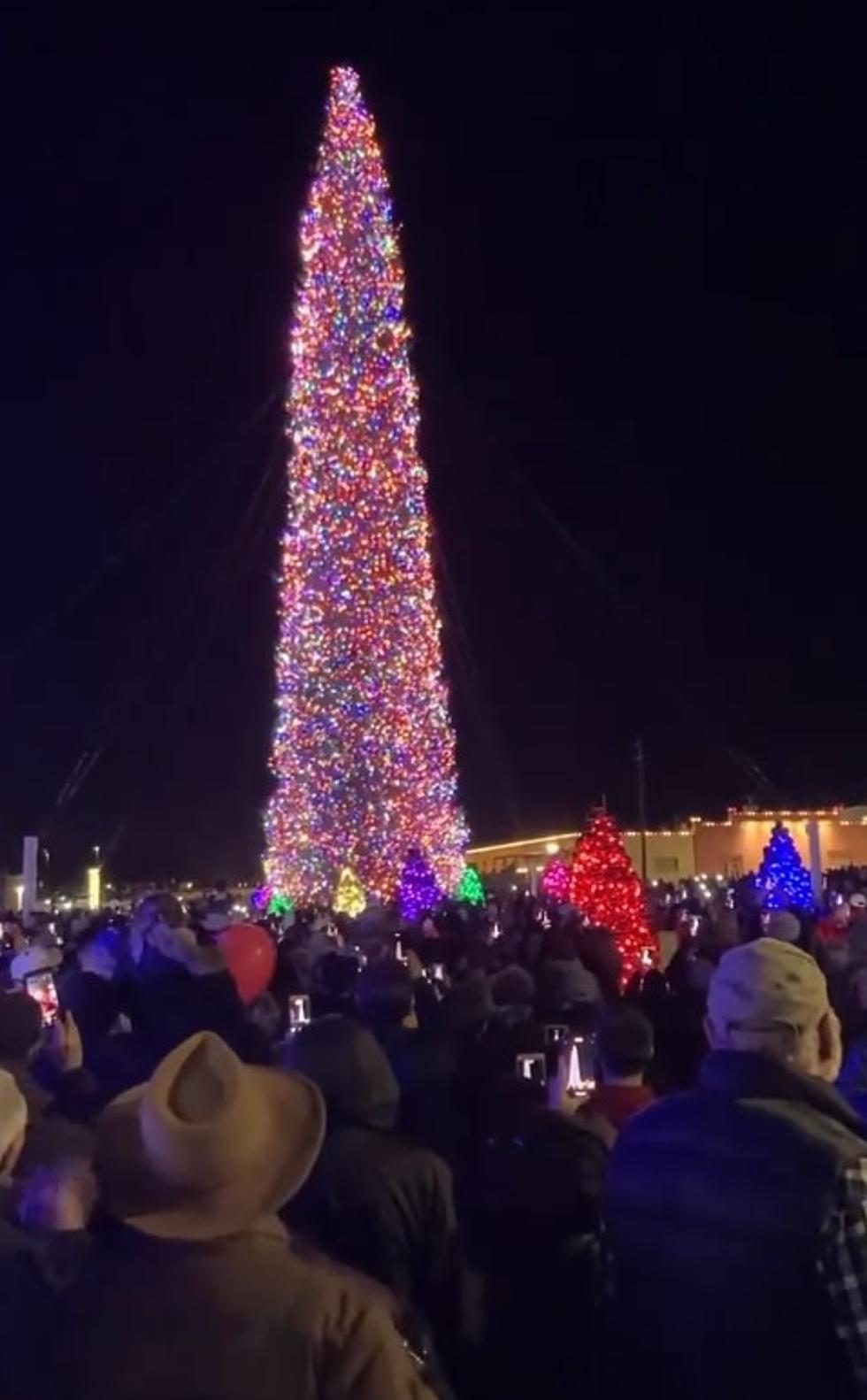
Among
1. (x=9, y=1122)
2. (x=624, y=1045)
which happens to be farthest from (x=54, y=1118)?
(x=624, y=1045)

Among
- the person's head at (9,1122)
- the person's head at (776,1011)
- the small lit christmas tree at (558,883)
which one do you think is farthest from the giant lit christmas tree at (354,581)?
the person's head at (776,1011)

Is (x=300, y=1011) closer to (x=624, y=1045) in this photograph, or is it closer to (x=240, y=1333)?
→ (x=624, y=1045)

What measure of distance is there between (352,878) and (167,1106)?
83.4ft

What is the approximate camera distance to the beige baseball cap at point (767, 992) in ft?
10.5

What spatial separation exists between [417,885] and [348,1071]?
2268 cm

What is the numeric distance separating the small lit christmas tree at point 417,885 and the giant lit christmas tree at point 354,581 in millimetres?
422

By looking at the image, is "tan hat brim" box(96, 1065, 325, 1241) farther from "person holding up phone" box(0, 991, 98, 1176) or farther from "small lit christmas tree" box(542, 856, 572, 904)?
"small lit christmas tree" box(542, 856, 572, 904)

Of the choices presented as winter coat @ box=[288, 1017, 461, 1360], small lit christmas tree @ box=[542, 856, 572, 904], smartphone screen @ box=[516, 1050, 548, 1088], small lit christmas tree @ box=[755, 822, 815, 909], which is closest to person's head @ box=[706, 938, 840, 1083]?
winter coat @ box=[288, 1017, 461, 1360]

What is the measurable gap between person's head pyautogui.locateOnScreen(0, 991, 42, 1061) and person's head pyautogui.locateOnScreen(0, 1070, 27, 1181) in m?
1.94

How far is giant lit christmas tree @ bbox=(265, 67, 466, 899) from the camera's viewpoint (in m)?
28.0

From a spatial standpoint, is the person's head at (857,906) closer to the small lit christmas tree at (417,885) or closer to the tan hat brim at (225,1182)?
the small lit christmas tree at (417,885)

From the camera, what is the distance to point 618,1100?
5.39 m

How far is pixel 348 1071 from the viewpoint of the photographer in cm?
457

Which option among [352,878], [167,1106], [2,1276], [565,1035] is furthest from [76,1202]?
[352,878]
